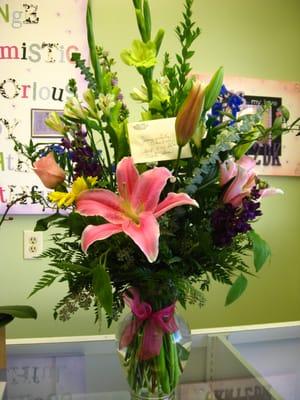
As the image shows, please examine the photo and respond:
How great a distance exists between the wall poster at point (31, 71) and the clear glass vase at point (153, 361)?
876 mm

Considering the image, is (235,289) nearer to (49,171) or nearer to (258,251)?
(258,251)

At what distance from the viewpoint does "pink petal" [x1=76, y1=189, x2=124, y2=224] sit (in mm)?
579

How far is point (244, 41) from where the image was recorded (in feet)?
5.23

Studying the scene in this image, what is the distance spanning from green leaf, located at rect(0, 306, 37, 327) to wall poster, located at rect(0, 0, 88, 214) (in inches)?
24.4

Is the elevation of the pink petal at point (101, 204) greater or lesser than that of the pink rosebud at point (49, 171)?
lesser

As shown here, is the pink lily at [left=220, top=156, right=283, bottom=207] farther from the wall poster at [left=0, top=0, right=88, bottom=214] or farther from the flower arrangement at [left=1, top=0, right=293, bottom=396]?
the wall poster at [left=0, top=0, right=88, bottom=214]

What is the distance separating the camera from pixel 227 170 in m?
0.62

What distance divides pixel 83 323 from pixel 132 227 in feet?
3.60

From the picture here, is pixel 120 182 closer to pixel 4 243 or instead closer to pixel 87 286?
pixel 87 286

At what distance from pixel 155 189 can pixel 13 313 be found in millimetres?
498

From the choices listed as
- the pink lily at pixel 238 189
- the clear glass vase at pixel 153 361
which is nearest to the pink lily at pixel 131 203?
the pink lily at pixel 238 189

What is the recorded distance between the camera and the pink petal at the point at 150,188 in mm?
575

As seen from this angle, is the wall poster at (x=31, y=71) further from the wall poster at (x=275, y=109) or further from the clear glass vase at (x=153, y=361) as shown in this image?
the clear glass vase at (x=153, y=361)

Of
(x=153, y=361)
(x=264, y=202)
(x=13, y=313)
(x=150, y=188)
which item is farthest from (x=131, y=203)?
(x=264, y=202)
